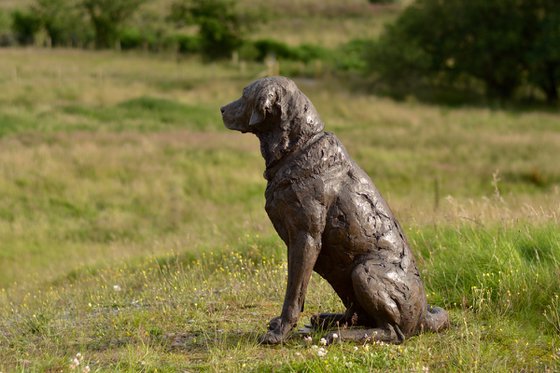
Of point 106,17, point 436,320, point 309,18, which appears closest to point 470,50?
point 106,17

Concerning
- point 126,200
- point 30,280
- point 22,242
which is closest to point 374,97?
point 126,200

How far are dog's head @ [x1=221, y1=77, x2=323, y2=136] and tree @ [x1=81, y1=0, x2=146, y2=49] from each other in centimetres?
5109

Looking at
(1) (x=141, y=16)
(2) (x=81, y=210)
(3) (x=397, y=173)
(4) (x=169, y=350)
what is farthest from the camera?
(1) (x=141, y=16)

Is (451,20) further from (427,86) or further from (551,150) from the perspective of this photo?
(551,150)

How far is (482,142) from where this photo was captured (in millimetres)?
25422

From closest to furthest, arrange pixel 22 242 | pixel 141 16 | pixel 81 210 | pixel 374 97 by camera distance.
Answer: pixel 22 242, pixel 81 210, pixel 374 97, pixel 141 16

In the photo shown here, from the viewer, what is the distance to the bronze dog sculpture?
6219 millimetres

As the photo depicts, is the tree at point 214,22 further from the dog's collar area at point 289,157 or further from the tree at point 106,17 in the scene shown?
the dog's collar area at point 289,157

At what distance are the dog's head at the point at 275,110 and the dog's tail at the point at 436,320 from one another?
72.9 inches

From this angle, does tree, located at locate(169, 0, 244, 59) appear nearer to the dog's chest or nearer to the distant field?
the distant field

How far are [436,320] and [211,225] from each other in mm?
9279

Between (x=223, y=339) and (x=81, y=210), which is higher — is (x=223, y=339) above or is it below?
above

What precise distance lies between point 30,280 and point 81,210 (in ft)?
18.3

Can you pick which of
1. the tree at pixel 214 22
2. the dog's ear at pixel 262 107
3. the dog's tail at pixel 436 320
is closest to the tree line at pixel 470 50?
the tree at pixel 214 22
